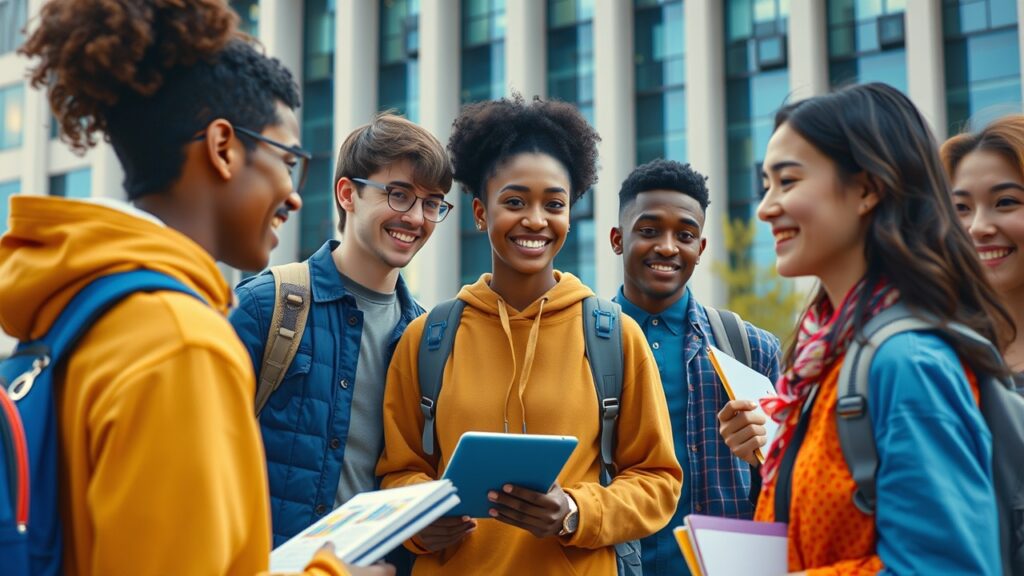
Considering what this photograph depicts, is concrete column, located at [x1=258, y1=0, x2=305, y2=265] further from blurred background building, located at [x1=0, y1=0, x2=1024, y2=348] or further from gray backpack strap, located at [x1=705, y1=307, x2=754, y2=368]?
gray backpack strap, located at [x1=705, y1=307, x2=754, y2=368]

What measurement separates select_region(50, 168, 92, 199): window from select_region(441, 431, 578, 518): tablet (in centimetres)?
2930

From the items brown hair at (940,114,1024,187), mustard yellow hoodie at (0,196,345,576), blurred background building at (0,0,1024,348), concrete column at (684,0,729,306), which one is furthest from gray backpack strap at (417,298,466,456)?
concrete column at (684,0,729,306)

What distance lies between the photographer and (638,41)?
26.1 metres

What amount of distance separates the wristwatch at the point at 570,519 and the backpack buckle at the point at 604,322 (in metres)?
0.70

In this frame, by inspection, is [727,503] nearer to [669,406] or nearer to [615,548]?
[669,406]

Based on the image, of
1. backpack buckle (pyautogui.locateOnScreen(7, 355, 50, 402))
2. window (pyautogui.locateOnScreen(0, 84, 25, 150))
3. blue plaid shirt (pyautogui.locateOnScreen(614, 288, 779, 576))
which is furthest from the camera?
window (pyautogui.locateOnScreen(0, 84, 25, 150))

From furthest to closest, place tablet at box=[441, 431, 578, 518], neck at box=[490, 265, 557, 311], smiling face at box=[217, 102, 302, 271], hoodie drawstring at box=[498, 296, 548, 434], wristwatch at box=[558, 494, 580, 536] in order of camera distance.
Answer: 1. neck at box=[490, 265, 557, 311]
2. hoodie drawstring at box=[498, 296, 548, 434]
3. wristwatch at box=[558, 494, 580, 536]
4. tablet at box=[441, 431, 578, 518]
5. smiling face at box=[217, 102, 302, 271]

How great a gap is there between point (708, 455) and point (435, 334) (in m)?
1.40

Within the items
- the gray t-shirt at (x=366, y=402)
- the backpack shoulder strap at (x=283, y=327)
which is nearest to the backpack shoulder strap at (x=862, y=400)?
the gray t-shirt at (x=366, y=402)

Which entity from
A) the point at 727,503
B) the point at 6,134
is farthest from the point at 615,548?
the point at 6,134

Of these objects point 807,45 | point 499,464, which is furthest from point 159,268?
point 807,45

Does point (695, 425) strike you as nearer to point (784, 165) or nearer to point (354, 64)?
point (784, 165)

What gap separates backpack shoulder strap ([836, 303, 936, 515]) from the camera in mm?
2246

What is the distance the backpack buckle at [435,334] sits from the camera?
4012mm
